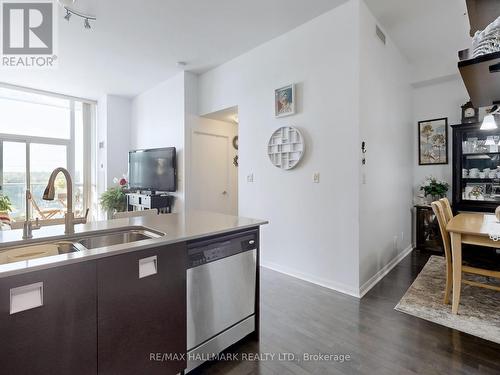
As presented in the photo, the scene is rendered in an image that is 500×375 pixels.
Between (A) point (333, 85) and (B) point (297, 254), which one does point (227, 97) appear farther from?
(B) point (297, 254)

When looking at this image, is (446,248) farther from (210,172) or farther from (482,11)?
(210,172)

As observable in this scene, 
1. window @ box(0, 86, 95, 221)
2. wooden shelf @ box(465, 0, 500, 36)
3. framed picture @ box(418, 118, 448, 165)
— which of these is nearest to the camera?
wooden shelf @ box(465, 0, 500, 36)

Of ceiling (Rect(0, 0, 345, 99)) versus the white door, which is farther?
the white door

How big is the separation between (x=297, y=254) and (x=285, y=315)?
1002mm

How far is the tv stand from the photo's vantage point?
4809mm

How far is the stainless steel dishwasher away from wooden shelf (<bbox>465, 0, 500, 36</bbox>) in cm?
176

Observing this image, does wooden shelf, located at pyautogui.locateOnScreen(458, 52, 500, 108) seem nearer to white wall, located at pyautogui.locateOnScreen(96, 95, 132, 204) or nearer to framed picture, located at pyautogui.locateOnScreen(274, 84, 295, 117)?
framed picture, located at pyautogui.locateOnScreen(274, 84, 295, 117)

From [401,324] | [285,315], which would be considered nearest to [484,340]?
[401,324]

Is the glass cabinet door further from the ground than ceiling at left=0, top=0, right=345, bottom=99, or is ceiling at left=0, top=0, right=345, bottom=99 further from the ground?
ceiling at left=0, top=0, right=345, bottom=99

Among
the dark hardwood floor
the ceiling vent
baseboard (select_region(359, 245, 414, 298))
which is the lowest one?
the dark hardwood floor

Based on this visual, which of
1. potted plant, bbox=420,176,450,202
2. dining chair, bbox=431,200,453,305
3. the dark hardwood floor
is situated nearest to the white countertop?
the dark hardwood floor

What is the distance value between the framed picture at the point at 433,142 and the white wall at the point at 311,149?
8.09ft

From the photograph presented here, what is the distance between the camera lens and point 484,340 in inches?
76.1

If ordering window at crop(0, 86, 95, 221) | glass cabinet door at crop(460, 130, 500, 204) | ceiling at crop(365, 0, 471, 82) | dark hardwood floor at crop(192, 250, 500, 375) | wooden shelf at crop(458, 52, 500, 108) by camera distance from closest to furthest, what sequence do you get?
wooden shelf at crop(458, 52, 500, 108), dark hardwood floor at crop(192, 250, 500, 375), ceiling at crop(365, 0, 471, 82), glass cabinet door at crop(460, 130, 500, 204), window at crop(0, 86, 95, 221)
